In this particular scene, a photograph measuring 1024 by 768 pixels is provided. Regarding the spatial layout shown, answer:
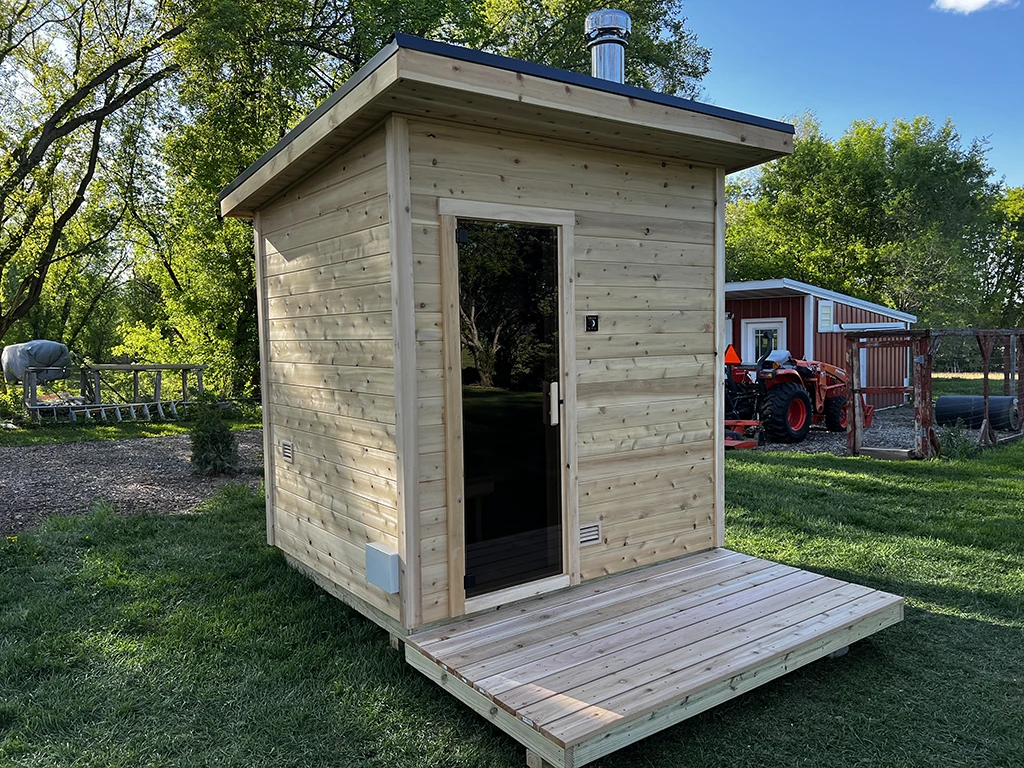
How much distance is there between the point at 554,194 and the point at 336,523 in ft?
6.96

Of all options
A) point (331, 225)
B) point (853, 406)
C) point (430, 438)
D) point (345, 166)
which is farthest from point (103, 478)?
point (853, 406)

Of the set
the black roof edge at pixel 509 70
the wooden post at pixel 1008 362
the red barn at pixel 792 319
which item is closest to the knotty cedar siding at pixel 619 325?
the black roof edge at pixel 509 70

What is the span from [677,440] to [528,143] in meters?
1.88

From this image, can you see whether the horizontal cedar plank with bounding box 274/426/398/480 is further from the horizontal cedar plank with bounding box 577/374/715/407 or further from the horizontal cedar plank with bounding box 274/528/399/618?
the horizontal cedar plank with bounding box 577/374/715/407

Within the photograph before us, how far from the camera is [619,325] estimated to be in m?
3.87

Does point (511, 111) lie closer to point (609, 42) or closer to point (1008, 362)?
point (609, 42)

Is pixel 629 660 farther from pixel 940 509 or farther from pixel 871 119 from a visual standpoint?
pixel 871 119

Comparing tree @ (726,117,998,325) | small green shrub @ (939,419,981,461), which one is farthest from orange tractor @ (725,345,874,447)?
tree @ (726,117,998,325)

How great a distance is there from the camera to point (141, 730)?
2840mm

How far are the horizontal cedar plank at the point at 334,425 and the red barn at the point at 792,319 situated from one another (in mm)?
9246

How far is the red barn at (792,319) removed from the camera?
41.2 feet

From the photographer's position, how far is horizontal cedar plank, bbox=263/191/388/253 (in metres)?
3.33

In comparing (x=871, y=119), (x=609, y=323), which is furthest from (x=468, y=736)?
(x=871, y=119)

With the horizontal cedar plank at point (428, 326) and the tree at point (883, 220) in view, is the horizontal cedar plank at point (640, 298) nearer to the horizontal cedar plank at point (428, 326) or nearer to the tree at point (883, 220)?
the horizontal cedar plank at point (428, 326)
